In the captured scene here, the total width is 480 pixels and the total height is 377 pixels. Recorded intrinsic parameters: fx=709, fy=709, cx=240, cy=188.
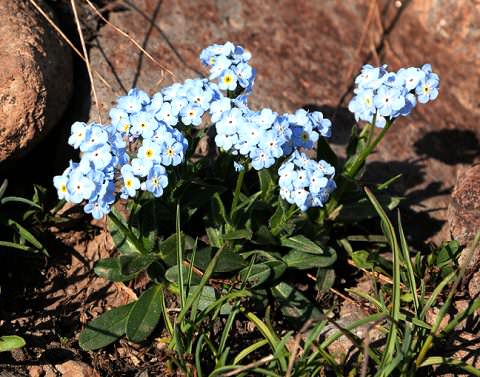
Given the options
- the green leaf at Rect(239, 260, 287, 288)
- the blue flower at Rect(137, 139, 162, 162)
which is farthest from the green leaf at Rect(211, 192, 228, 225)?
the blue flower at Rect(137, 139, 162, 162)

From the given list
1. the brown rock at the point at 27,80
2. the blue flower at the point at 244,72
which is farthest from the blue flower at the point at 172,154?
the brown rock at the point at 27,80

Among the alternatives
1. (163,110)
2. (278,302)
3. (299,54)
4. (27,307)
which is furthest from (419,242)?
(27,307)

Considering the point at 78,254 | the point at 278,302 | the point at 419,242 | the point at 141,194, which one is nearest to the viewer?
the point at 141,194

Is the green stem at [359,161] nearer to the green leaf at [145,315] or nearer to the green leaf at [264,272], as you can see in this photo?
the green leaf at [264,272]

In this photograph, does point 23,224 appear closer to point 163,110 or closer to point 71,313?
point 71,313

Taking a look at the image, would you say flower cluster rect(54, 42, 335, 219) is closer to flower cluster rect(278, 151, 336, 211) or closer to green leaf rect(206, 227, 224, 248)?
flower cluster rect(278, 151, 336, 211)

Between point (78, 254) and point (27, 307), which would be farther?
point (78, 254)
